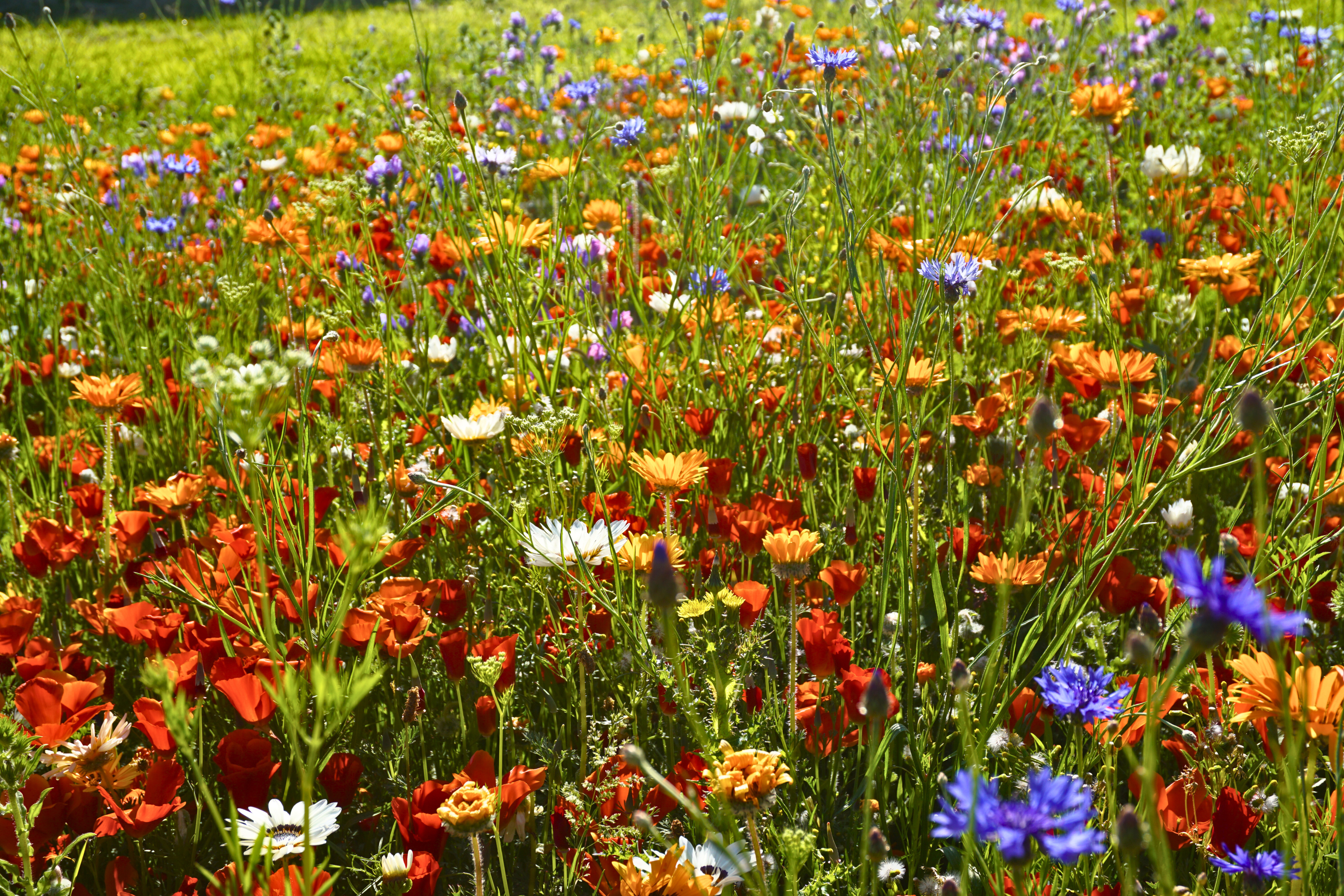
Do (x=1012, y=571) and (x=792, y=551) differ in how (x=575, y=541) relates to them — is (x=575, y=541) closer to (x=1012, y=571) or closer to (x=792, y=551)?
(x=792, y=551)

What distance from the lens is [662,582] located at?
2.32ft

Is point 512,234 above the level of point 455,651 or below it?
above

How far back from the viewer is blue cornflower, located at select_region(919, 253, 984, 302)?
1203mm

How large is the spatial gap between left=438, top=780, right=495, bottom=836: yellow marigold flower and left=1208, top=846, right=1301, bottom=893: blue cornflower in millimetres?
620

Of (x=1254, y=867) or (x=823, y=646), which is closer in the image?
(x=1254, y=867)

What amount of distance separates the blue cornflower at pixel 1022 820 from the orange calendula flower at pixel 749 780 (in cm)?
23

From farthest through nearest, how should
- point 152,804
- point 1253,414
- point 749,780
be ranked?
point 152,804 < point 749,780 < point 1253,414

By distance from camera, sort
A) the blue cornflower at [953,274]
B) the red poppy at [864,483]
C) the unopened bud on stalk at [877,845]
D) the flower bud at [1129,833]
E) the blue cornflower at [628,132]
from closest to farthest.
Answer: the flower bud at [1129,833] < the unopened bud on stalk at [877,845] < the blue cornflower at [953,274] < the red poppy at [864,483] < the blue cornflower at [628,132]

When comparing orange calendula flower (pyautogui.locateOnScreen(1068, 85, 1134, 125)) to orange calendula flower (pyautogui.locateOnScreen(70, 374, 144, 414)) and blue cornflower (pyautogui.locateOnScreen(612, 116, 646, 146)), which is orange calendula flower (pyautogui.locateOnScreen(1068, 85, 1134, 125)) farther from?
orange calendula flower (pyautogui.locateOnScreen(70, 374, 144, 414))

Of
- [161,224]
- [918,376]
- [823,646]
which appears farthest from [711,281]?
[161,224]

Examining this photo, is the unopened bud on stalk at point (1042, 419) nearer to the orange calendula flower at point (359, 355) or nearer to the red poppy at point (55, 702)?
the red poppy at point (55, 702)

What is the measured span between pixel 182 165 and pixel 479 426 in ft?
6.73

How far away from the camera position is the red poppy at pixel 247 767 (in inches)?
38.7

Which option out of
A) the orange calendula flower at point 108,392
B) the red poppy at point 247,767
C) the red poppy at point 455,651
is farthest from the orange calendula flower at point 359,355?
the red poppy at point 247,767
